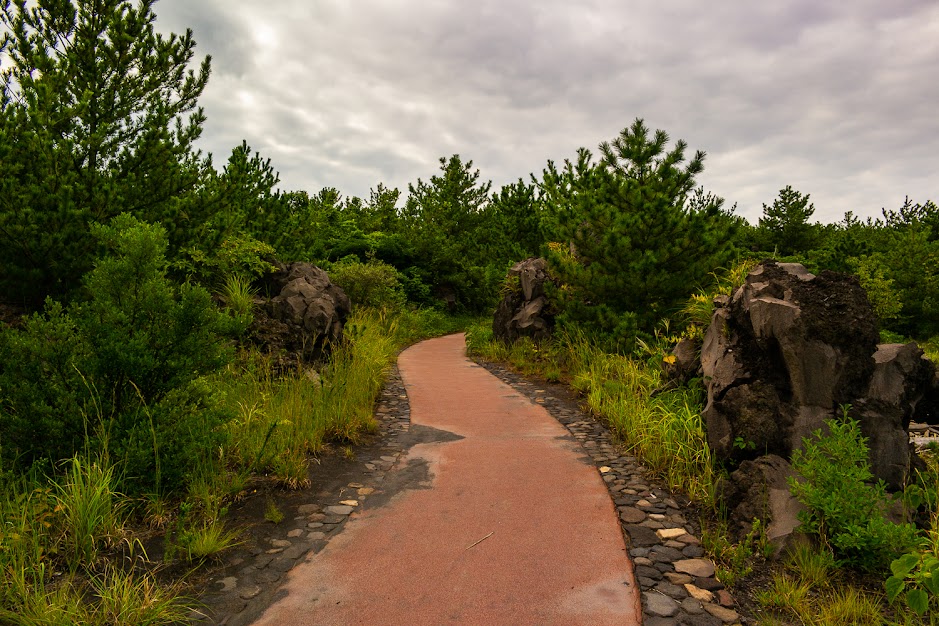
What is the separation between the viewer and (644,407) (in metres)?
6.00

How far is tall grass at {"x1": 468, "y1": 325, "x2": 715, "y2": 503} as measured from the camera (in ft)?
15.4

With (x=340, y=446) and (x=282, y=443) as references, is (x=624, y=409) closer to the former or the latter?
(x=340, y=446)

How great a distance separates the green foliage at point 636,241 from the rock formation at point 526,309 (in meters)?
1.77

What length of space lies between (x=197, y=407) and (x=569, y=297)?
724cm

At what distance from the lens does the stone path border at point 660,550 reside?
290cm

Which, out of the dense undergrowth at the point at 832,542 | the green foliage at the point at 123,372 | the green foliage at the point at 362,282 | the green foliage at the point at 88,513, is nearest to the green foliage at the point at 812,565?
the dense undergrowth at the point at 832,542

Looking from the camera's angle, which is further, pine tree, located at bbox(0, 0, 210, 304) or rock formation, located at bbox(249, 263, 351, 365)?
rock formation, located at bbox(249, 263, 351, 365)

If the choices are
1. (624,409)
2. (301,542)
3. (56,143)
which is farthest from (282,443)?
(56,143)

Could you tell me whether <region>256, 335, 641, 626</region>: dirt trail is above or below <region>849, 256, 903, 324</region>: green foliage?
below

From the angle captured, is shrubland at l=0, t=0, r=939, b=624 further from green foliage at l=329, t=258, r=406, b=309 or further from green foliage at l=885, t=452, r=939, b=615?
green foliage at l=329, t=258, r=406, b=309

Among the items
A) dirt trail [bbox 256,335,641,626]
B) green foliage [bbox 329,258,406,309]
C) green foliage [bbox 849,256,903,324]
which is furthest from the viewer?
green foliage [bbox 329,258,406,309]

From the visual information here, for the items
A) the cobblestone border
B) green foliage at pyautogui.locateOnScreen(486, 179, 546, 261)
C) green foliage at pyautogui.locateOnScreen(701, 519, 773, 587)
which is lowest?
the cobblestone border

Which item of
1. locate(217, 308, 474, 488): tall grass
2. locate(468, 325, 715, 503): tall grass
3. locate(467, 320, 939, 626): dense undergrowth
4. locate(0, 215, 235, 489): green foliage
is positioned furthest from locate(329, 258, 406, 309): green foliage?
Result: locate(467, 320, 939, 626): dense undergrowth

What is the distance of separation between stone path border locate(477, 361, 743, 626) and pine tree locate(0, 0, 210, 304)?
625cm
